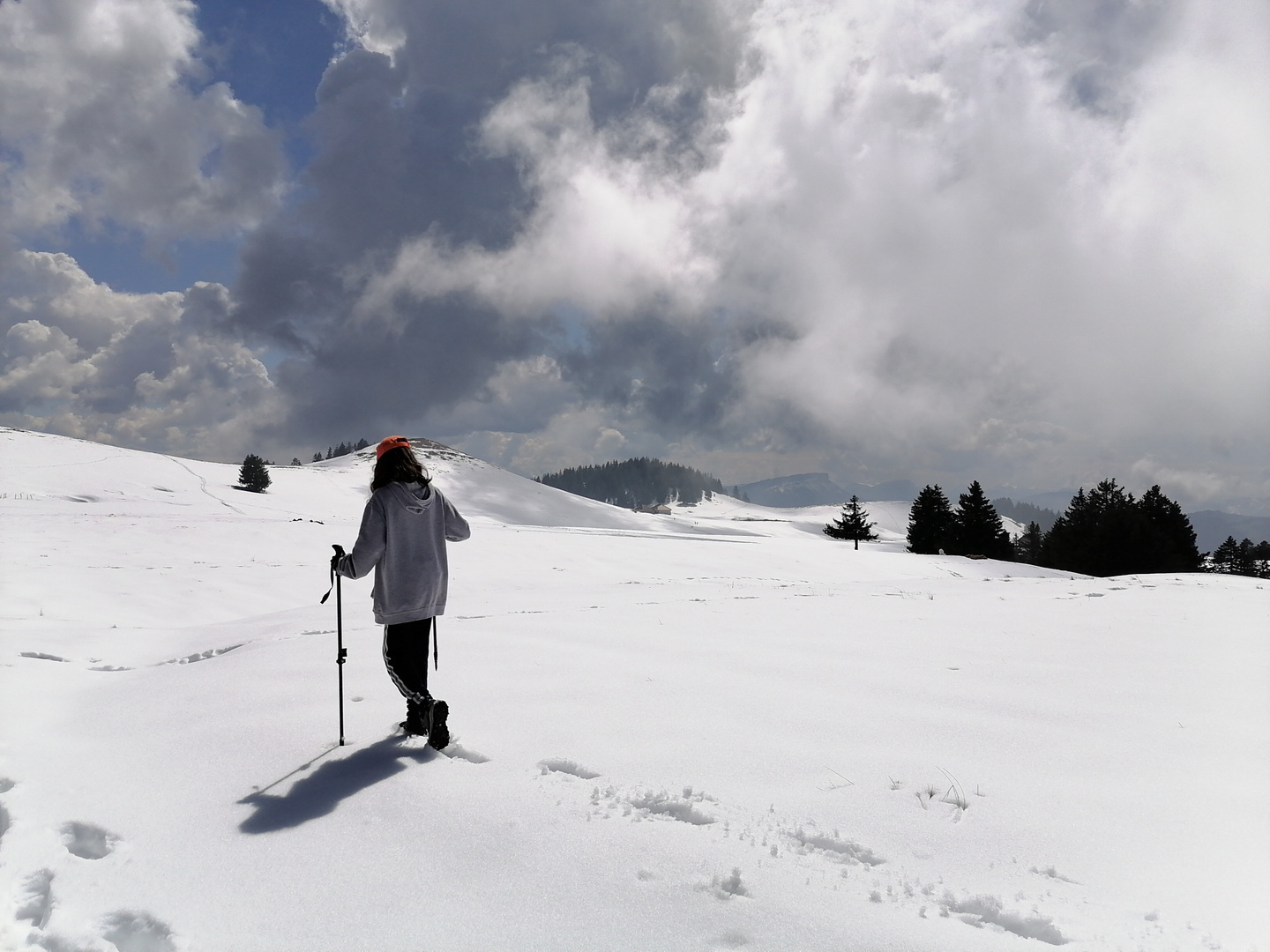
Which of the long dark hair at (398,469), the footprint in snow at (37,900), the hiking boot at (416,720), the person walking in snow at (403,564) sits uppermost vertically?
the long dark hair at (398,469)

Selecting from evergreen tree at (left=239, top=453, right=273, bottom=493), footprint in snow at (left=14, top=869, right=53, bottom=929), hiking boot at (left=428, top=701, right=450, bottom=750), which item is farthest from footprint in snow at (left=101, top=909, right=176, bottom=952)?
evergreen tree at (left=239, top=453, right=273, bottom=493)

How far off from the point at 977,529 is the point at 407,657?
6580 cm

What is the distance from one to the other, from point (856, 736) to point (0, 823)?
20.0 feet

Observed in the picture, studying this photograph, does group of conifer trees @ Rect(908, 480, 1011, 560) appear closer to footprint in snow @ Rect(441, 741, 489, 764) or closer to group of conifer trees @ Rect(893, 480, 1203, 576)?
group of conifer trees @ Rect(893, 480, 1203, 576)

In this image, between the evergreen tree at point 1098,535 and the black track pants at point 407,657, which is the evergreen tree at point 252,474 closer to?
the black track pants at point 407,657

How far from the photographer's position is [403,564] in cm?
557

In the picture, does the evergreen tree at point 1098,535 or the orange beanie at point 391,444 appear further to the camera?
the evergreen tree at point 1098,535

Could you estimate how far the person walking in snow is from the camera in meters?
5.46

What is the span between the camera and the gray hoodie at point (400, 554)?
5477mm

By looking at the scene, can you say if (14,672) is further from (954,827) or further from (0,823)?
(954,827)

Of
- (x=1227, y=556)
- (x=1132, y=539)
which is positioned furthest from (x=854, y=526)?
(x=1227, y=556)

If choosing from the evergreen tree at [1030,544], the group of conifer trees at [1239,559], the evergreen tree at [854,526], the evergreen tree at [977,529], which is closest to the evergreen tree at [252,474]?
the evergreen tree at [854,526]

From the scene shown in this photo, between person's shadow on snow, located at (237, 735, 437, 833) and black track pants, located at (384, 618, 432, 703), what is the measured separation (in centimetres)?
49

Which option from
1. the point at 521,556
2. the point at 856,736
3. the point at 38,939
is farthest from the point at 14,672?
the point at 521,556
